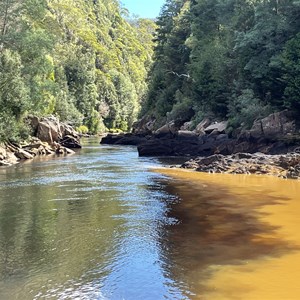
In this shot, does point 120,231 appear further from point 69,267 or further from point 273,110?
point 273,110

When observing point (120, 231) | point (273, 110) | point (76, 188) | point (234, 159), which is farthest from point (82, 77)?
point (120, 231)

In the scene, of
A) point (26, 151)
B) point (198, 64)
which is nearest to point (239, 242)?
point (26, 151)

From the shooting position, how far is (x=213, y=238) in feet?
34.6

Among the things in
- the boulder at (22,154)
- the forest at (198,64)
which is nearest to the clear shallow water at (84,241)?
the boulder at (22,154)

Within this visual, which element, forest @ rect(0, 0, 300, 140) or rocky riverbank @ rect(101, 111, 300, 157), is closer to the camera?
rocky riverbank @ rect(101, 111, 300, 157)

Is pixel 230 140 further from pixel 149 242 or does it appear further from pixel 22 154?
pixel 149 242

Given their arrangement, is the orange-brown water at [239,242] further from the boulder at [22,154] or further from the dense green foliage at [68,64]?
the dense green foliage at [68,64]

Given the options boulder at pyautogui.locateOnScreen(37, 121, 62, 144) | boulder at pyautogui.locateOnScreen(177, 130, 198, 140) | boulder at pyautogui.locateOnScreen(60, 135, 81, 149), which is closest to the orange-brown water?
boulder at pyautogui.locateOnScreen(177, 130, 198, 140)

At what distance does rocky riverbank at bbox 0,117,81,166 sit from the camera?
3463cm

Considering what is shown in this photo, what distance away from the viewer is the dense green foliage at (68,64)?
122 feet

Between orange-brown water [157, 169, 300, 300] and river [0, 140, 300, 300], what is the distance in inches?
0.8

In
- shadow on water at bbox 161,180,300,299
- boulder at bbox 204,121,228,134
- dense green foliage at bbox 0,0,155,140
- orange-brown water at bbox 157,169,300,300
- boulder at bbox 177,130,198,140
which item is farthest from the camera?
boulder at bbox 177,130,198,140

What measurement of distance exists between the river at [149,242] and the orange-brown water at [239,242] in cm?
2

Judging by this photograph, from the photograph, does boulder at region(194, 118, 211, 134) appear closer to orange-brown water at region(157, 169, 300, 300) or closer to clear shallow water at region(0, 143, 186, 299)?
clear shallow water at region(0, 143, 186, 299)
